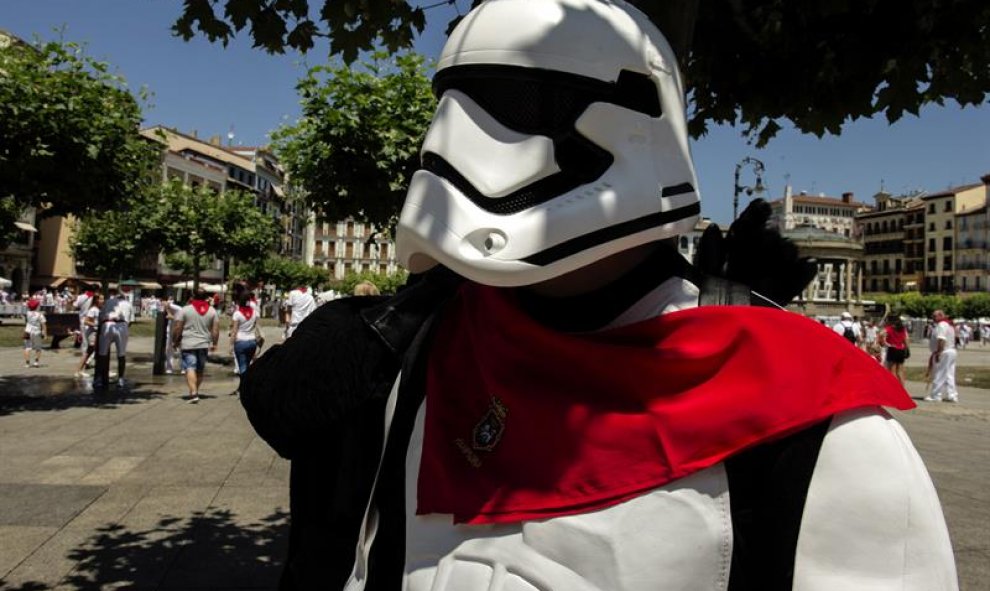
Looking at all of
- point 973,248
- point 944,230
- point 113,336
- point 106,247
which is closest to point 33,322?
point 113,336

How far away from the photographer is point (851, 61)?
126 inches

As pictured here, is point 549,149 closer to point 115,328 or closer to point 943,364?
point 115,328

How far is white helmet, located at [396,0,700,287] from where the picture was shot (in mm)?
1041

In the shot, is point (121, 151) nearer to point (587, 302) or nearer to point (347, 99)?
point (347, 99)

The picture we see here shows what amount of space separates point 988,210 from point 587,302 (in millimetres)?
101620

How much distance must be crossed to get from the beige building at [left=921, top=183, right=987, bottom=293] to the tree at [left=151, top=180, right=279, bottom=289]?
287ft

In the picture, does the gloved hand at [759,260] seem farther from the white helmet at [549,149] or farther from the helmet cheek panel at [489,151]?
the helmet cheek panel at [489,151]

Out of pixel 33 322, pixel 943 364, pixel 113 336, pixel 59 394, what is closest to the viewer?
pixel 59 394

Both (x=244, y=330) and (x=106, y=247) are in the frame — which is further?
(x=106, y=247)

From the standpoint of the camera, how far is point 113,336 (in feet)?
39.3

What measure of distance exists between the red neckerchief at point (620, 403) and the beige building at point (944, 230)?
339 ft

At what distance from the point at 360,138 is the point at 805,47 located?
364 inches

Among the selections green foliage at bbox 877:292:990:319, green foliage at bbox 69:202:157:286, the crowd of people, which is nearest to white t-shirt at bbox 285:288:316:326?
the crowd of people

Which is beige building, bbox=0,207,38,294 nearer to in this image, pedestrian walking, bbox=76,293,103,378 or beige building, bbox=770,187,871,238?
pedestrian walking, bbox=76,293,103,378
